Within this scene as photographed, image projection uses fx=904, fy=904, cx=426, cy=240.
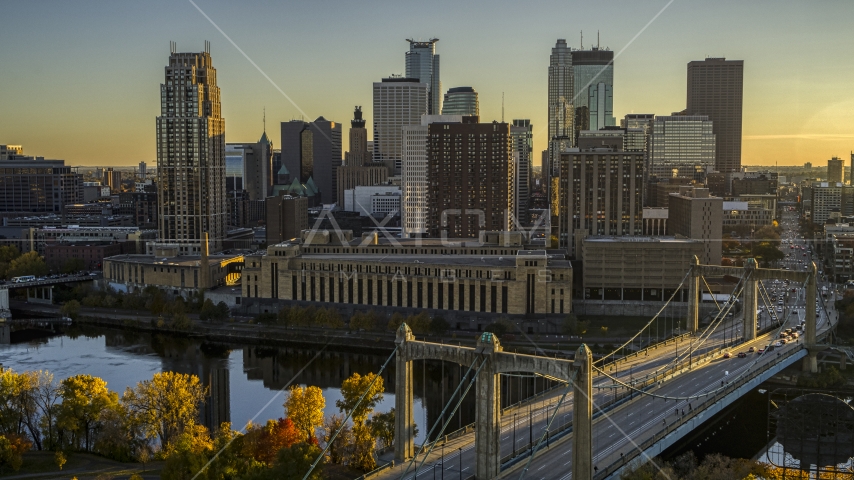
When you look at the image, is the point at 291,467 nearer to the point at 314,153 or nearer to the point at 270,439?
the point at 270,439

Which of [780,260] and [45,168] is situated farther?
[45,168]

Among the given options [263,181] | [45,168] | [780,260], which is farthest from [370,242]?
[263,181]

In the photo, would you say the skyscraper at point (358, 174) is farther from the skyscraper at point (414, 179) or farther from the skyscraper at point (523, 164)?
the skyscraper at point (414, 179)

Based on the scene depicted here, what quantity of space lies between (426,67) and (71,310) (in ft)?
335

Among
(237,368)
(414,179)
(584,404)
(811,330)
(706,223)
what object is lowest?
(237,368)

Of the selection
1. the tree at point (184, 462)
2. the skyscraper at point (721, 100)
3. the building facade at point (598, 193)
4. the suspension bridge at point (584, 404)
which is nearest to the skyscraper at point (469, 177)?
the building facade at point (598, 193)

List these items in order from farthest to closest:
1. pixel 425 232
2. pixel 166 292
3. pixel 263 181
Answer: pixel 263 181 < pixel 425 232 < pixel 166 292

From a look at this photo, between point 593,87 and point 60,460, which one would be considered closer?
point 60,460

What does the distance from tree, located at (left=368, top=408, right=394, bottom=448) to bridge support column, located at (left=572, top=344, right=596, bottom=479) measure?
7045mm

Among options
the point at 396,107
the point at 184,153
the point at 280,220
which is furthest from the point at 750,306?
the point at 396,107

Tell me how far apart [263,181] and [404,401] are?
4251 inches

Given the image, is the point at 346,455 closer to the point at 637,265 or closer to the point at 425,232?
the point at 637,265

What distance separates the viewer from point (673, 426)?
24.3 meters

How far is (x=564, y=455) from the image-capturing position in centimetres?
2225
